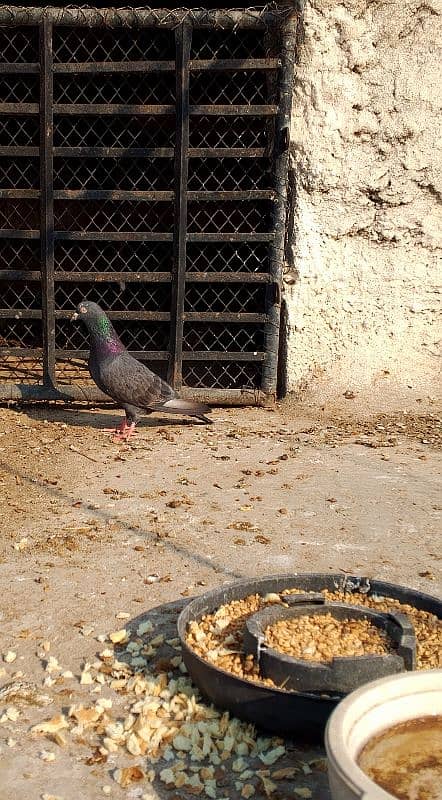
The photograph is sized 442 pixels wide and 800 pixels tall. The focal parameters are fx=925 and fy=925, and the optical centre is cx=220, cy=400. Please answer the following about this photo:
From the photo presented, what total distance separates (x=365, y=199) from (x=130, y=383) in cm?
214

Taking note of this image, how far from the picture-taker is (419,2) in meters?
6.21

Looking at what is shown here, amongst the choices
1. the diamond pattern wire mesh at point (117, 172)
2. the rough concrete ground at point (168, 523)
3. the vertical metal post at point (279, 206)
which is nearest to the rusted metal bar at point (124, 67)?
the vertical metal post at point (279, 206)

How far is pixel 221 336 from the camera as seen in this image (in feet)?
25.6

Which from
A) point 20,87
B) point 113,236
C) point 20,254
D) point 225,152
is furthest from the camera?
point 20,254

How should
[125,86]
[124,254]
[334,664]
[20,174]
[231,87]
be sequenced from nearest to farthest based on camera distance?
[334,664] → [231,87] → [125,86] → [20,174] → [124,254]

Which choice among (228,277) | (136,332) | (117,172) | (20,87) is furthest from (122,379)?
(20,87)

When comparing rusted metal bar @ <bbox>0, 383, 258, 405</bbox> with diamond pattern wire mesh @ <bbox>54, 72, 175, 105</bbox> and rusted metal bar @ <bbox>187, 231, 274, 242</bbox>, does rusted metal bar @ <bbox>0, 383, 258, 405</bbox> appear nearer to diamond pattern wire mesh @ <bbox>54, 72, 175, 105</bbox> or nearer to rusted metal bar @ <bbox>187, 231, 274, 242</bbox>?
rusted metal bar @ <bbox>187, 231, 274, 242</bbox>

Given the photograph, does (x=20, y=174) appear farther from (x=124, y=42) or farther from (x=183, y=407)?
(x=183, y=407)

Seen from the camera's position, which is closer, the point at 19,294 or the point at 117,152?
the point at 117,152

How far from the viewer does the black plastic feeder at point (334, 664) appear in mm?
2559

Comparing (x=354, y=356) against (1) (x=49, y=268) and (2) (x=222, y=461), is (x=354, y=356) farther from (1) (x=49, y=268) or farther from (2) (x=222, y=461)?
(1) (x=49, y=268)

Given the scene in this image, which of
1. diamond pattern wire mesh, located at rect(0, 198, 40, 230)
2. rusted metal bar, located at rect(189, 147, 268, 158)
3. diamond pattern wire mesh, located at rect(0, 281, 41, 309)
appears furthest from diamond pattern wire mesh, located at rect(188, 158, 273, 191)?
diamond pattern wire mesh, located at rect(0, 281, 41, 309)

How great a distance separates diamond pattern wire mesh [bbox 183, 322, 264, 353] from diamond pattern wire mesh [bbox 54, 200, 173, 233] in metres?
1.17

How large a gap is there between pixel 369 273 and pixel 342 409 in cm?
98
